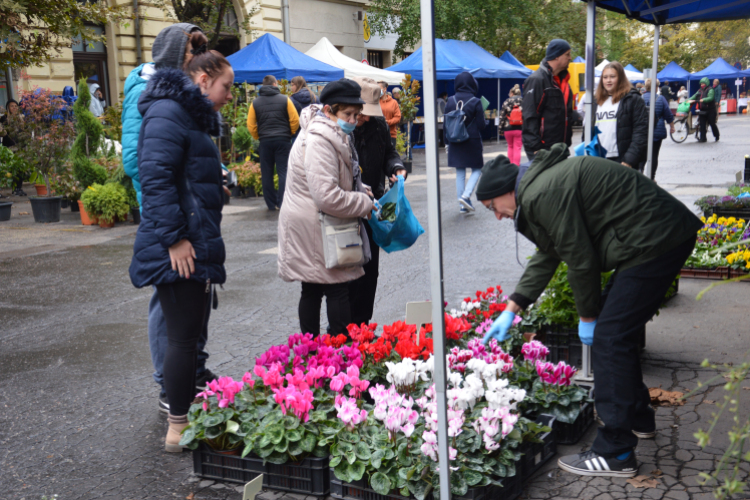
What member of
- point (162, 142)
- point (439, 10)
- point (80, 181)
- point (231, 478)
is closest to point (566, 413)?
point (231, 478)

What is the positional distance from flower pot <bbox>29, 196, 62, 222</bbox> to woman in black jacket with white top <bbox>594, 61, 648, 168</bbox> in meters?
8.76

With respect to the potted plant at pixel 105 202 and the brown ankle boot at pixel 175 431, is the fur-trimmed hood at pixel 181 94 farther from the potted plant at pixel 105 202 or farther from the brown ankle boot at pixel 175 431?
the potted plant at pixel 105 202

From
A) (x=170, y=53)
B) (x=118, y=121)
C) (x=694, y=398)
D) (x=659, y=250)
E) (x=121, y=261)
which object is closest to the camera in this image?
(x=659, y=250)

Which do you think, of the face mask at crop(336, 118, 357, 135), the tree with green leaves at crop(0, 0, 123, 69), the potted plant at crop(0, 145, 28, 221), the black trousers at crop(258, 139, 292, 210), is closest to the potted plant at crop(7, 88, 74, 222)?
the potted plant at crop(0, 145, 28, 221)

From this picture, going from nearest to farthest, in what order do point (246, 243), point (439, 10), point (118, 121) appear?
point (246, 243) < point (118, 121) < point (439, 10)

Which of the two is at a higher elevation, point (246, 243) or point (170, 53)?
point (170, 53)

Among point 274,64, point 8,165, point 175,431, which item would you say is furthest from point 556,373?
point 274,64

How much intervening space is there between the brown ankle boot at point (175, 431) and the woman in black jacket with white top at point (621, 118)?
468cm

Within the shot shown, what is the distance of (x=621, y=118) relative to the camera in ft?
22.3

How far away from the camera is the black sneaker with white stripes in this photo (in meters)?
3.27

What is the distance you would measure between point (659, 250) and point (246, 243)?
7257mm

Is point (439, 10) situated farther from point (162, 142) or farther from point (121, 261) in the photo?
point (162, 142)

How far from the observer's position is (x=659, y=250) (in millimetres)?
2990

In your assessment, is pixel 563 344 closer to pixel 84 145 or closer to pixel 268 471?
pixel 268 471
